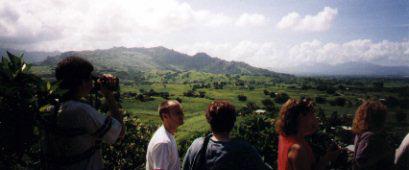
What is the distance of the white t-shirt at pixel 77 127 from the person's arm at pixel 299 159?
81.8 inches

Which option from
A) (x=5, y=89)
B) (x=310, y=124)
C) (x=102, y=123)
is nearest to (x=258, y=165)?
(x=310, y=124)

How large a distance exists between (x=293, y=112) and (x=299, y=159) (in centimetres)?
64

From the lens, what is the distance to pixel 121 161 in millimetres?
11328

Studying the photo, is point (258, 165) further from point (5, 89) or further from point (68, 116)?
point (5, 89)

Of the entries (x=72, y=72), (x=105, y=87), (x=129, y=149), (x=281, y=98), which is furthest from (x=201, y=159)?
(x=281, y=98)

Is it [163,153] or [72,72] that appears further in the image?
[163,153]

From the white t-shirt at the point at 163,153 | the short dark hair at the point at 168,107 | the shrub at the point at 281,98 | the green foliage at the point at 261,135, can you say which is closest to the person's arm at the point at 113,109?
Answer: the white t-shirt at the point at 163,153

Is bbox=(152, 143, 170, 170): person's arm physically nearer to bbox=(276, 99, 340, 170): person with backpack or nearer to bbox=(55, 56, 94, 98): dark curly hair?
bbox=(55, 56, 94, 98): dark curly hair

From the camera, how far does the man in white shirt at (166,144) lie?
4.39 meters

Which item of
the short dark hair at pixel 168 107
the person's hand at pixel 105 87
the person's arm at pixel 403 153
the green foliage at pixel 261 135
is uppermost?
the person's hand at pixel 105 87

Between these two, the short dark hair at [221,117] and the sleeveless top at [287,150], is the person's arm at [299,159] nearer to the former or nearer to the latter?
the sleeveless top at [287,150]

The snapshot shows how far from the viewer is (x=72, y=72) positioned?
3787 mm

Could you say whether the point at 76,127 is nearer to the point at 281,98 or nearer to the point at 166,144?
the point at 166,144

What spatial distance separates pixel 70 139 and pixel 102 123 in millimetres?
359
